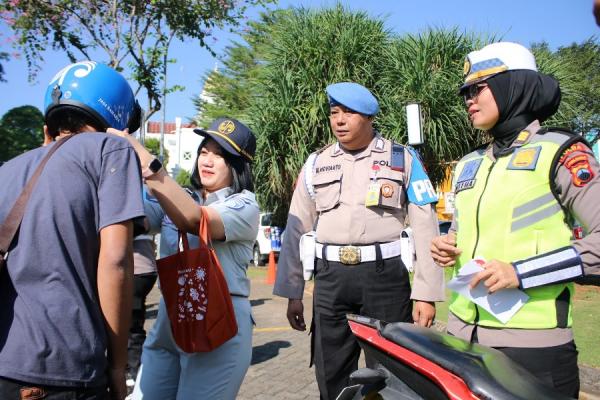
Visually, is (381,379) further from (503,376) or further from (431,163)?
(431,163)

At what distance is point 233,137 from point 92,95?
84 cm

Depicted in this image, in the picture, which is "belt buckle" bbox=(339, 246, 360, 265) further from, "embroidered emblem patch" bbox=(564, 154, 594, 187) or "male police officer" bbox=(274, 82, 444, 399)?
"embroidered emblem patch" bbox=(564, 154, 594, 187)

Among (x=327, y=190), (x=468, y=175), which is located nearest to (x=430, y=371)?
(x=468, y=175)

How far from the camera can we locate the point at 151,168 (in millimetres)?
1971

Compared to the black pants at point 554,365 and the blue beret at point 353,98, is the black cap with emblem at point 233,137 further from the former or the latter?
the black pants at point 554,365

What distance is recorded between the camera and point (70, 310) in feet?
5.13

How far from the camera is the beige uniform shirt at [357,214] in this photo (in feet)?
10.3

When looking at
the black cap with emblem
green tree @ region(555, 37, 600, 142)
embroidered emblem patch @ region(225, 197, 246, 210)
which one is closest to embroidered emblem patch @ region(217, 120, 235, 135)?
the black cap with emblem

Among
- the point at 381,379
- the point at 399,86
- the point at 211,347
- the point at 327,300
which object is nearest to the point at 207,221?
the point at 211,347

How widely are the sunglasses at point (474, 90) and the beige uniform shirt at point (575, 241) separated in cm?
30

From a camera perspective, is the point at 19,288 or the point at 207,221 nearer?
the point at 19,288

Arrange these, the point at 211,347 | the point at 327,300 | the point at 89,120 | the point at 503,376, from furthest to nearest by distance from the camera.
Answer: the point at 327,300
the point at 211,347
the point at 89,120
the point at 503,376

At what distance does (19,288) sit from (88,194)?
0.32 m

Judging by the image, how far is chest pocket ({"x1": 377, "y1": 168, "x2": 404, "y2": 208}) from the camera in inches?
124
